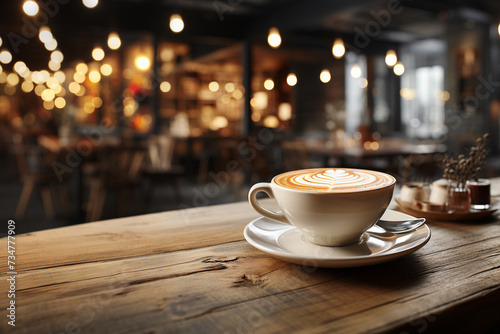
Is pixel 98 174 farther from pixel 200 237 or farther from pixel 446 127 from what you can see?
pixel 446 127

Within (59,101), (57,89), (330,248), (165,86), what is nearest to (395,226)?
(330,248)

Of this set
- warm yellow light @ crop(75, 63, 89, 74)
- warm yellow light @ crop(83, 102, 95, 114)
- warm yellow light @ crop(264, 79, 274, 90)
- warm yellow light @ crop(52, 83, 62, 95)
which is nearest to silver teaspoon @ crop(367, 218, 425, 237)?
warm yellow light @ crop(264, 79, 274, 90)

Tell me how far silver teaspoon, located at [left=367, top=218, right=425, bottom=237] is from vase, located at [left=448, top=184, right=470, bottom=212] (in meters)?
0.28

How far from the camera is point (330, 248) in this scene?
0.70 meters

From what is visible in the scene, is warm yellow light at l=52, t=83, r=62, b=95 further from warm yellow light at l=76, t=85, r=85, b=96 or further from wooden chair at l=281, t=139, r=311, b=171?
wooden chair at l=281, t=139, r=311, b=171

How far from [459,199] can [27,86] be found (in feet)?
72.3

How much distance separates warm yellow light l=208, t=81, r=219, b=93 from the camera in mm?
10930

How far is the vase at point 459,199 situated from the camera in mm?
996

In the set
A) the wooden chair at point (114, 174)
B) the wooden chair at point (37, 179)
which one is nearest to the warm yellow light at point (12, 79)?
the wooden chair at point (37, 179)

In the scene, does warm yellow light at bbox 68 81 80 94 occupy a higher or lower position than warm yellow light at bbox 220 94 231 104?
higher

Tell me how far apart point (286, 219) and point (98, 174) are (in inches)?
157

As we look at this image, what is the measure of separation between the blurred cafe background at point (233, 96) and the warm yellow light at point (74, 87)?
57 centimetres

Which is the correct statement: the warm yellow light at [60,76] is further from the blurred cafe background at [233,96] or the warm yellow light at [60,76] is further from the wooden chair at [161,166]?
the wooden chair at [161,166]

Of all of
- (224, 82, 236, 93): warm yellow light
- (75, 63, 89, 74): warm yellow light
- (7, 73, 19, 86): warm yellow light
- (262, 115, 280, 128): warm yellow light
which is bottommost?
(262, 115, 280, 128): warm yellow light
